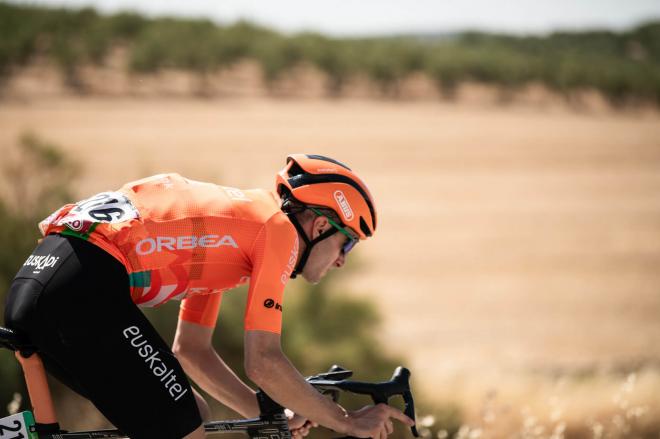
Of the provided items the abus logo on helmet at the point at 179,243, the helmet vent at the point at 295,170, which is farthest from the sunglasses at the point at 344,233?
the abus logo on helmet at the point at 179,243

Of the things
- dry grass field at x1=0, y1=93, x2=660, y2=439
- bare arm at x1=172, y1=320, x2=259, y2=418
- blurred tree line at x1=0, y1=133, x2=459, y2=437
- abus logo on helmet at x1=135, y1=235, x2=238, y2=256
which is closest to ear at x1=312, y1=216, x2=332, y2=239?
abus logo on helmet at x1=135, y1=235, x2=238, y2=256

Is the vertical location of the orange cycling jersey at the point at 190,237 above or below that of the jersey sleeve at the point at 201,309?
above

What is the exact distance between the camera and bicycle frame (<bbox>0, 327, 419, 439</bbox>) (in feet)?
8.55

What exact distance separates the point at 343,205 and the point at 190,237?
57 centimetres

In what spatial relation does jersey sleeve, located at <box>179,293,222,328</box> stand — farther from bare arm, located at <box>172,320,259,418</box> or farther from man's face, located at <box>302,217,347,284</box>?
man's face, located at <box>302,217,347,284</box>

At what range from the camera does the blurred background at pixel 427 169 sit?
28.8 feet

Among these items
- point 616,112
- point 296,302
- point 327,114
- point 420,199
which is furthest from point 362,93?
point 296,302

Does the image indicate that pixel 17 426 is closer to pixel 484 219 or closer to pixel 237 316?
pixel 237 316

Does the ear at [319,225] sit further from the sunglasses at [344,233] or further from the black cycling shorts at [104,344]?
the black cycling shorts at [104,344]

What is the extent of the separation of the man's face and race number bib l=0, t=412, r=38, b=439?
3.54 feet

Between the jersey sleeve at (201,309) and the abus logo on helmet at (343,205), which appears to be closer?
the abus logo on helmet at (343,205)

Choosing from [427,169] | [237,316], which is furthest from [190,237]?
[427,169]

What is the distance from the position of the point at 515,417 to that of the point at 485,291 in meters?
13.8

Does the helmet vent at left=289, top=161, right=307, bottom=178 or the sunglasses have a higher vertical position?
the helmet vent at left=289, top=161, right=307, bottom=178
